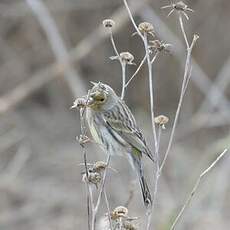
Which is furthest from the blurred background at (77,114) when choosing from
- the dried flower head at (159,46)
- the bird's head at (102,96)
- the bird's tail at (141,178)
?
the dried flower head at (159,46)

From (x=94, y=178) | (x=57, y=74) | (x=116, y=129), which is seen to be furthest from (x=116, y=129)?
(x=57, y=74)

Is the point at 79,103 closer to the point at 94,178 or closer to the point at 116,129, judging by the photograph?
the point at 94,178

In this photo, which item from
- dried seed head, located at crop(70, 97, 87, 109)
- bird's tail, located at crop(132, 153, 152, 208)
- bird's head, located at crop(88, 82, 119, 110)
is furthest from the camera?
bird's tail, located at crop(132, 153, 152, 208)

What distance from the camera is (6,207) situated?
6422 millimetres

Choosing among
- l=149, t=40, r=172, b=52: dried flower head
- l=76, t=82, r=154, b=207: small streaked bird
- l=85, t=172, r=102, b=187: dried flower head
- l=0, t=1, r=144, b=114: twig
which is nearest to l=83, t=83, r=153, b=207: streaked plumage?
l=76, t=82, r=154, b=207: small streaked bird

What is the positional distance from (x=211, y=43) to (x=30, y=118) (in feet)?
6.25

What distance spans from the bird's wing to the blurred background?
10.2ft

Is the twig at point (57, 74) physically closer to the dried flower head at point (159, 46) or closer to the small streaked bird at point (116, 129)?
the small streaked bird at point (116, 129)

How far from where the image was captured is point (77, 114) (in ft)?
25.0

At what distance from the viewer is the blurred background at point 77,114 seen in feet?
21.0

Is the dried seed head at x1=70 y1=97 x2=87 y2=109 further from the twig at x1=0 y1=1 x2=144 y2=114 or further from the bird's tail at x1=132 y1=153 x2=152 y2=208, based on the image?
the twig at x1=0 y1=1 x2=144 y2=114

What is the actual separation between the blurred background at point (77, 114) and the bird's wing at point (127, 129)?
10.2ft

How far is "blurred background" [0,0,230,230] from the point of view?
641cm

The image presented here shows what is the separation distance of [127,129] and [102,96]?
0.87 feet
